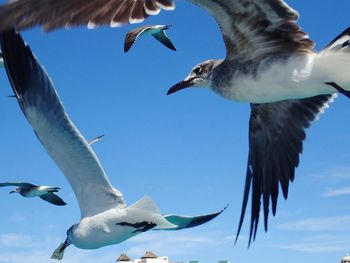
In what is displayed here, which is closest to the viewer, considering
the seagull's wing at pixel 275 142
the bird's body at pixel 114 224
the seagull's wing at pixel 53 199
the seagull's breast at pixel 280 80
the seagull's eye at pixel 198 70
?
the seagull's breast at pixel 280 80

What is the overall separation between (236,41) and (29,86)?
8.53ft

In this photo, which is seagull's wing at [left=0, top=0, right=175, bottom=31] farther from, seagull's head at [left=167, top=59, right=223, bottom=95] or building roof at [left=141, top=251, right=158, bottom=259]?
building roof at [left=141, top=251, right=158, bottom=259]

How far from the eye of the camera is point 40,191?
360 inches

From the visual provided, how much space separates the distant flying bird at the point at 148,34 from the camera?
574 centimetres

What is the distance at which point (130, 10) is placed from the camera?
241cm

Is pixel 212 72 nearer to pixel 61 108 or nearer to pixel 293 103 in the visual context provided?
pixel 293 103

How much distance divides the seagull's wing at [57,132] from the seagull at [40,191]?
8.13 feet

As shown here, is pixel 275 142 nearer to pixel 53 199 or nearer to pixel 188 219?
pixel 188 219

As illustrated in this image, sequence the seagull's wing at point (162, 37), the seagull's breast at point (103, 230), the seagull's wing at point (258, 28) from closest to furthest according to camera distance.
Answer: the seagull's wing at point (258, 28) < the seagull's breast at point (103, 230) < the seagull's wing at point (162, 37)

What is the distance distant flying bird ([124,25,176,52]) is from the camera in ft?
18.8

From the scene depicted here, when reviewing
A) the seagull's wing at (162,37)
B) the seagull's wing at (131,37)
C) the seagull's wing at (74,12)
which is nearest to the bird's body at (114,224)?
the seagull's wing at (131,37)

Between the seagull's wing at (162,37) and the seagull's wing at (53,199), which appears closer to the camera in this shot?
the seagull's wing at (162,37)

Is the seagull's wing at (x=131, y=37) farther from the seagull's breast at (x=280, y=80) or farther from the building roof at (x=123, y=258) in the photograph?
the building roof at (x=123, y=258)

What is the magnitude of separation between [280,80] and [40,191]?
604 cm
